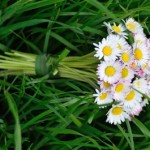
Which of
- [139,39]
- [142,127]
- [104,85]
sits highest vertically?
[139,39]

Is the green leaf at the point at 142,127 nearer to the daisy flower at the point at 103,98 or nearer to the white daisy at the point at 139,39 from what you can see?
the daisy flower at the point at 103,98

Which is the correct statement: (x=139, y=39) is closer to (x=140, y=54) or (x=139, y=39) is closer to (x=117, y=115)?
(x=140, y=54)

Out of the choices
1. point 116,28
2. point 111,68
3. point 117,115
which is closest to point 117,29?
point 116,28

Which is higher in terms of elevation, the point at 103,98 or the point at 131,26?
the point at 131,26

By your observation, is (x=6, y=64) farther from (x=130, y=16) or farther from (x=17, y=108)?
(x=130, y=16)

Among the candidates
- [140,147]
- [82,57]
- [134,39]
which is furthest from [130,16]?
[140,147]

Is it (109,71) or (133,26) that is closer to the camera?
(109,71)

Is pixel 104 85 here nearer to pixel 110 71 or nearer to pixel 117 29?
pixel 110 71
